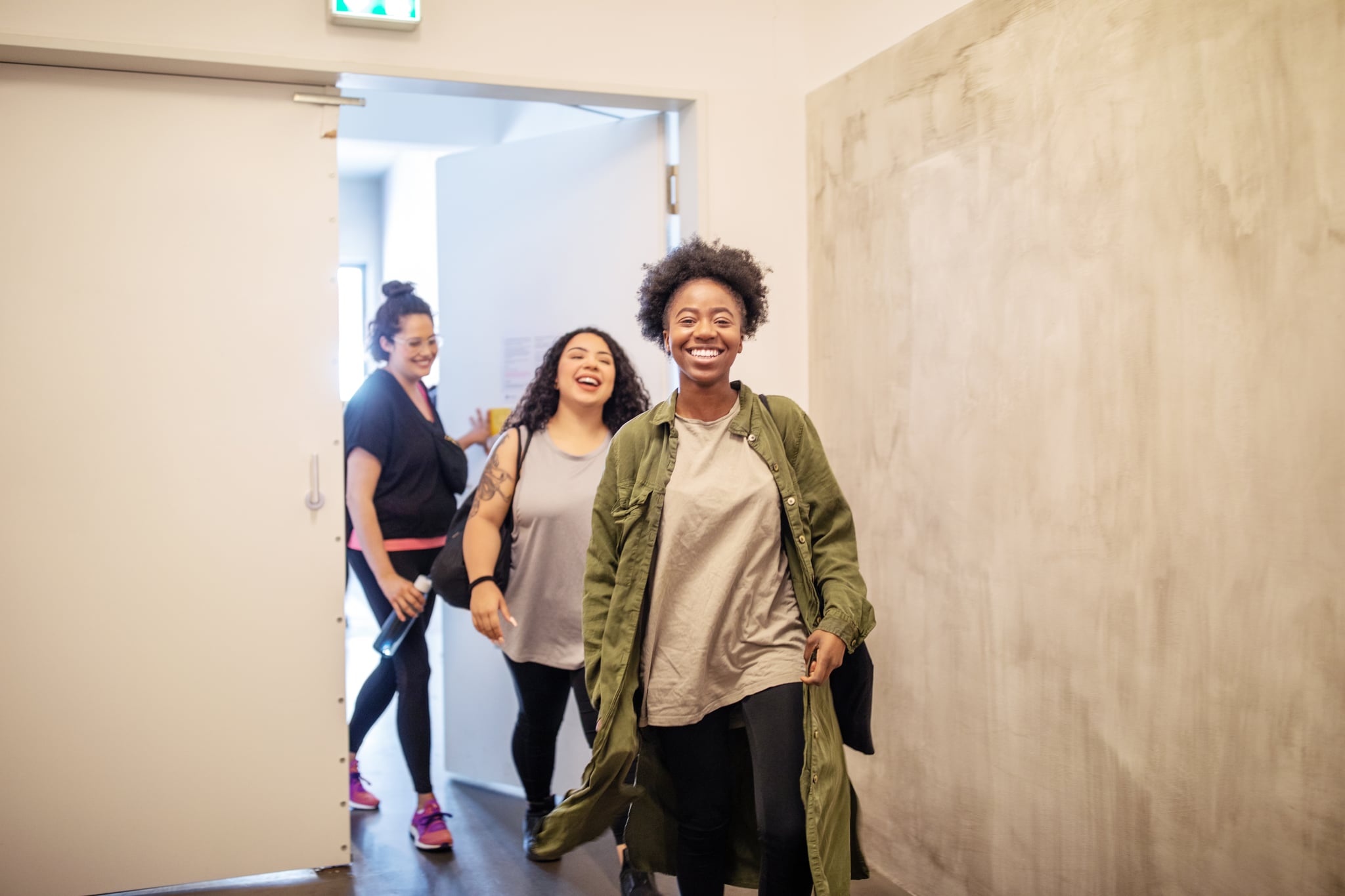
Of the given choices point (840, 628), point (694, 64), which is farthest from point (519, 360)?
point (840, 628)

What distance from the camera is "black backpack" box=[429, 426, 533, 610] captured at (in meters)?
2.60

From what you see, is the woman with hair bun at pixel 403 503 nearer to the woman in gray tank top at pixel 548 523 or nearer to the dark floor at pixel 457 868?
the dark floor at pixel 457 868

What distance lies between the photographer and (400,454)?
10.1 ft

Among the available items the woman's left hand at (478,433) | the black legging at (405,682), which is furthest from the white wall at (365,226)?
the black legging at (405,682)

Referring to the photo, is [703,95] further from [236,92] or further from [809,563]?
[809,563]

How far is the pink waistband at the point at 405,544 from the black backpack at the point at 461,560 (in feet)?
1.38

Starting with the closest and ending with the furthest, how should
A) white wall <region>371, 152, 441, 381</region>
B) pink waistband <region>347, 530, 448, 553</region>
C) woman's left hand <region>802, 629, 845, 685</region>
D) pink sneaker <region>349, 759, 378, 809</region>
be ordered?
woman's left hand <region>802, 629, 845, 685</region>, pink waistband <region>347, 530, 448, 553</region>, pink sneaker <region>349, 759, 378, 809</region>, white wall <region>371, 152, 441, 381</region>

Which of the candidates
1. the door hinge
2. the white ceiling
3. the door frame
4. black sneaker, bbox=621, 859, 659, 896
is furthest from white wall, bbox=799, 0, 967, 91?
black sneaker, bbox=621, 859, 659, 896

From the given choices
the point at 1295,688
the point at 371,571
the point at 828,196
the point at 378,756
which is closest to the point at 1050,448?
the point at 1295,688

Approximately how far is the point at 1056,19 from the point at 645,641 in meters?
1.54

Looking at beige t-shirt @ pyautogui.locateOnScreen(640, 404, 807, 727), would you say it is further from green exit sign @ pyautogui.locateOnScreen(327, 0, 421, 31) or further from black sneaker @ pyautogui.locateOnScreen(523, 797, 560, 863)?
green exit sign @ pyautogui.locateOnScreen(327, 0, 421, 31)

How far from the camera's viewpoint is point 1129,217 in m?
1.96

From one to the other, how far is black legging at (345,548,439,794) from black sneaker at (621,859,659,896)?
826mm

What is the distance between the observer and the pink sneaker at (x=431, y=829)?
296cm
